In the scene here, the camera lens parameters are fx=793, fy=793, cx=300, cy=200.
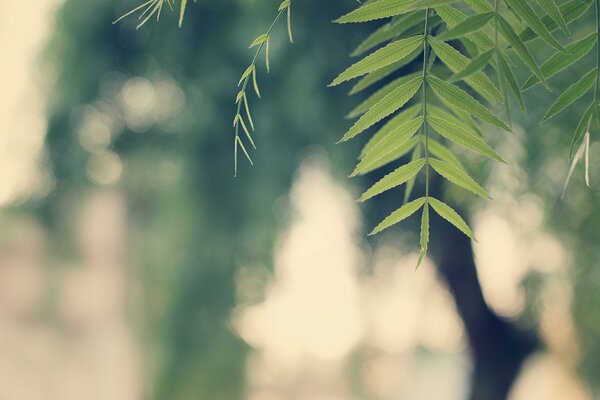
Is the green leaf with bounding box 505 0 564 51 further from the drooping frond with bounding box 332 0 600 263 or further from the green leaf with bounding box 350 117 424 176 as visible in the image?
the green leaf with bounding box 350 117 424 176

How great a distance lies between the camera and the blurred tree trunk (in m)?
4.02

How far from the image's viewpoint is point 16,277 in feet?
15.0

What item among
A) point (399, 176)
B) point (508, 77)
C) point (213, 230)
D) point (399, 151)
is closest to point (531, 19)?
point (508, 77)

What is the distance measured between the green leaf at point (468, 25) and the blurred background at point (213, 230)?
3064 mm

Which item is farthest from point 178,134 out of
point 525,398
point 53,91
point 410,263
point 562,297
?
point 525,398

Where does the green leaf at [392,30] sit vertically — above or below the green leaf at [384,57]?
above

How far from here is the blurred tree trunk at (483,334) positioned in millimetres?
4023

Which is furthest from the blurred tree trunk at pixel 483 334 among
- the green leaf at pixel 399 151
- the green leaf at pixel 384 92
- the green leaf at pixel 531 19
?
the green leaf at pixel 531 19

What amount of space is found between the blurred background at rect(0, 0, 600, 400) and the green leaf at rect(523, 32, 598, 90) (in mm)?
2952

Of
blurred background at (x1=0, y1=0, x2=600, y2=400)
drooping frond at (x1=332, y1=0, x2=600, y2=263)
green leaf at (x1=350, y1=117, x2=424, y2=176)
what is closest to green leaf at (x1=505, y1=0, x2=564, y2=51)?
drooping frond at (x1=332, y1=0, x2=600, y2=263)

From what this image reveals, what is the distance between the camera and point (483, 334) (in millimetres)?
4137

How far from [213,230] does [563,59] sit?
3592 mm

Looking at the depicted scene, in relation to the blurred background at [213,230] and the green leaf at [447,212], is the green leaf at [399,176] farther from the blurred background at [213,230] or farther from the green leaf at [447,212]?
the blurred background at [213,230]

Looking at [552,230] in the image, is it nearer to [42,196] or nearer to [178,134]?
[178,134]
